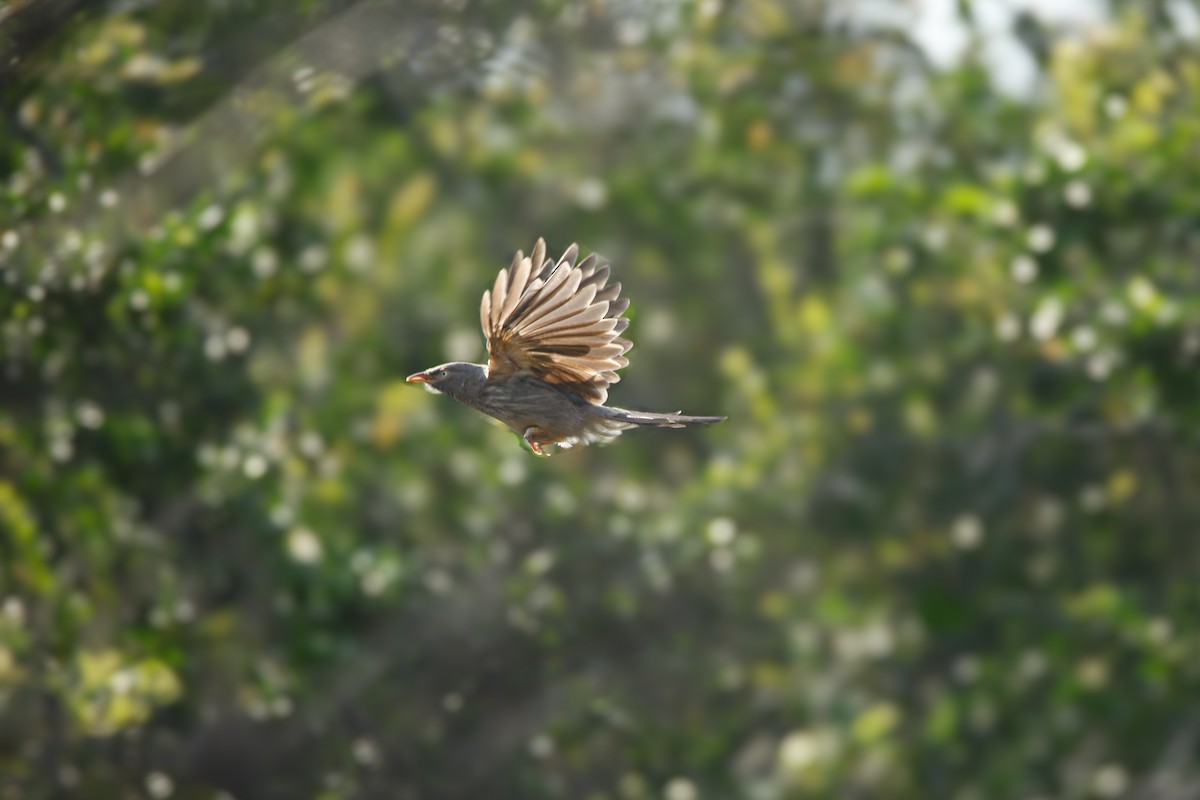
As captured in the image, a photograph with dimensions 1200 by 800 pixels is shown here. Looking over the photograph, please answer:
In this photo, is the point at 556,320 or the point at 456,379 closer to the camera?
the point at 556,320

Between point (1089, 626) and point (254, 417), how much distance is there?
11.6 ft

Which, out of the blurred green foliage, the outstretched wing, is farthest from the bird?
the blurred green foliage

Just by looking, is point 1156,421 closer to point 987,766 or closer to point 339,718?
point 987,766

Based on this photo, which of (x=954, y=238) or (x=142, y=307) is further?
(x=954, y=238)

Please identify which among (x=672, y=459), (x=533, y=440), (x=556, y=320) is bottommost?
(x=672, y=459)

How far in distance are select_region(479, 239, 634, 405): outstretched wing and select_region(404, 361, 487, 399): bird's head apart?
60 mm

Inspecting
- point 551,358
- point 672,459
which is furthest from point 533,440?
point 672,459

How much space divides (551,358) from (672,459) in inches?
166

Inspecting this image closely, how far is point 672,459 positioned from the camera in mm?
6441

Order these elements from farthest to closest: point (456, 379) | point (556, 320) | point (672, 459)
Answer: point (672, 459) < point (456, 379) < point (556, 320)

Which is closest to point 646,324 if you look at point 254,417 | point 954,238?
point 954,238

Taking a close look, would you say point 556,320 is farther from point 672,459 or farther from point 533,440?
point 672,459

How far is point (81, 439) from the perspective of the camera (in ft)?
17.7

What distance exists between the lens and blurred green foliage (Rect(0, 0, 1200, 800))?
18.2 ft
